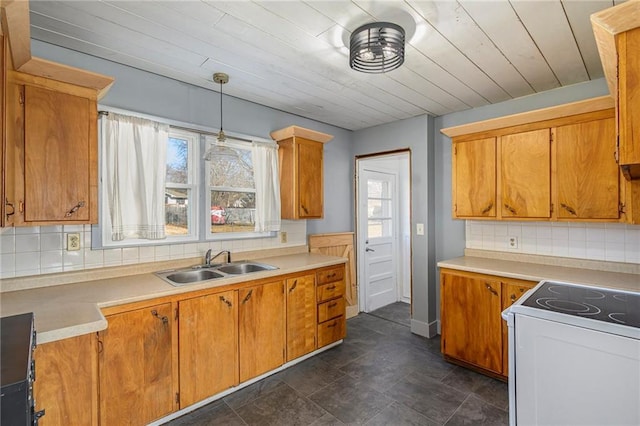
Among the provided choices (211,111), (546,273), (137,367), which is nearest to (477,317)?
(546,273)

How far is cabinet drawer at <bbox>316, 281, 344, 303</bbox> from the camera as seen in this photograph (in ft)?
9.59

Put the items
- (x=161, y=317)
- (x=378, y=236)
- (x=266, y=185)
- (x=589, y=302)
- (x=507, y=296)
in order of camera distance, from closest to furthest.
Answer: (x=589, y=302) → (x=161, y=317) → (x=507, y=296) → (x=266, y=185) → (x=378, y=236)

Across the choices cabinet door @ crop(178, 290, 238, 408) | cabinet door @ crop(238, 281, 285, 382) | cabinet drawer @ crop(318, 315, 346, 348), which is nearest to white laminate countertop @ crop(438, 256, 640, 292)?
cabinet drawer @ crop(318, 315, 346, 348)

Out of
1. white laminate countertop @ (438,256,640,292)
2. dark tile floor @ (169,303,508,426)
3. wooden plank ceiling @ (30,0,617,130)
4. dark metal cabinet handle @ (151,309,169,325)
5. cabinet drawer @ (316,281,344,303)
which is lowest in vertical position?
dark tile floor @ (169,303,508,426)

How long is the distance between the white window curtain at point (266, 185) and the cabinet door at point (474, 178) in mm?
1793

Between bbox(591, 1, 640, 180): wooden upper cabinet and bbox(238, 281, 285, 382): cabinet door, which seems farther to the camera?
bbox(238, 281, 285, 382): cabinet door

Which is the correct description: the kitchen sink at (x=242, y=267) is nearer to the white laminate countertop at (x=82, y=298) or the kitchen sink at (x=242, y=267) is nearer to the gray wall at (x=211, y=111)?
the white laminate countertop at (x=82, y=298)

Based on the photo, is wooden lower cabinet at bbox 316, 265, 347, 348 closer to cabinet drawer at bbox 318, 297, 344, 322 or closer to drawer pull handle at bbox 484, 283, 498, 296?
cabinet drawer at bbox 318, 297, 344, 322

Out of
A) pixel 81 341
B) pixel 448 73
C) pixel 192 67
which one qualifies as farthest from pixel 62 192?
pixel 448 73

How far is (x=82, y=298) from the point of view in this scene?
1763mm

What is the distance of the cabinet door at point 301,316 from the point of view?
8.80 ft

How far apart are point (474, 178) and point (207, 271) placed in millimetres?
2558

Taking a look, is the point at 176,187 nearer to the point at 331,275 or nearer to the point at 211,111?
the point at 211,111

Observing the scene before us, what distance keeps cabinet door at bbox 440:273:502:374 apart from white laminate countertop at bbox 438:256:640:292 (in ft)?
0.29
